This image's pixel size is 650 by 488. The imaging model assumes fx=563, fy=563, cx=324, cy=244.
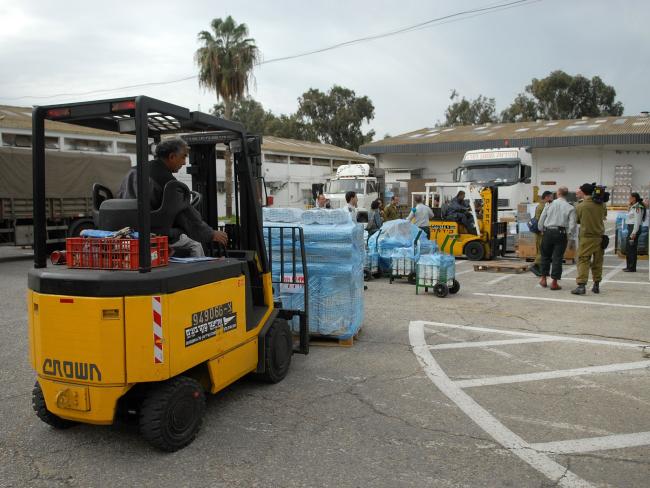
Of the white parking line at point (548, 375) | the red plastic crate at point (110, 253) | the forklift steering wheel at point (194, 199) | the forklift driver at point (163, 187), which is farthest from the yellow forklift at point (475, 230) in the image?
the red plastic crate at point (110, 253)

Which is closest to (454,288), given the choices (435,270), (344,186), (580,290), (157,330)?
(435,270)

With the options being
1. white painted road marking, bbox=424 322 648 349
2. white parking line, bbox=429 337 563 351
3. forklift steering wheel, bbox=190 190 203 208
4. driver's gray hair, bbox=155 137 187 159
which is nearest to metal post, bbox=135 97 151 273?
driver's gray hair, bbox=155 137 187 159

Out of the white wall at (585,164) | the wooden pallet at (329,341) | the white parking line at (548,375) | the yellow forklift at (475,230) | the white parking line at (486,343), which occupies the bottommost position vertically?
the white parking line at (548,375)

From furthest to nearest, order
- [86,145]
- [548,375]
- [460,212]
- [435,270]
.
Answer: [86,145], [460,212], [435,270], [548,375]

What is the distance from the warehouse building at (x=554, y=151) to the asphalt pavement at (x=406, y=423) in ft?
88.4

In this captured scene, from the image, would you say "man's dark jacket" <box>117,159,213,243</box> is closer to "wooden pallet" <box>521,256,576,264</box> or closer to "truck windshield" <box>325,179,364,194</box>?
"wooden pallet" <box>521,256,576,264</box>

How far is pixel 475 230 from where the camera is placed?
14922 millimetres

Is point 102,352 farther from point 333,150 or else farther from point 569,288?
point 333,150

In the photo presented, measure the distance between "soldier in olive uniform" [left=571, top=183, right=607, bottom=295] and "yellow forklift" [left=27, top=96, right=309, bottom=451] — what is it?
7422mm

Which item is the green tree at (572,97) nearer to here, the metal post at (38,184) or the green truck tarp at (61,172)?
the green truck tarp at (61,172)

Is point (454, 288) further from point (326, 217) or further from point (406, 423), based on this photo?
point (406, 423)

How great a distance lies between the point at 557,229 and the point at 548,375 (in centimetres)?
540

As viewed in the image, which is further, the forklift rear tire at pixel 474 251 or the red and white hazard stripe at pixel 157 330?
the forklift rear tire at pixel 474 251

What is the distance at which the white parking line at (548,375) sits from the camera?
5402 mm
